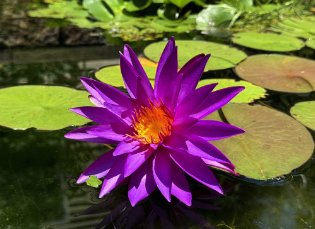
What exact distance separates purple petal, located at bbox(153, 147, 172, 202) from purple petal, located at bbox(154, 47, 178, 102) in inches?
7.5

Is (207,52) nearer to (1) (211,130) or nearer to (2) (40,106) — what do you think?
(2) (40,106)

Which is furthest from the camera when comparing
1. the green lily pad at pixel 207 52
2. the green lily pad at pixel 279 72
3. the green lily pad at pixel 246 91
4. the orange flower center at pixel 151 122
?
the green lily pad at pixel 207 52

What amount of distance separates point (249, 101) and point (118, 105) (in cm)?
82

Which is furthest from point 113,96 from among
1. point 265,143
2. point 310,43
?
point 310,43

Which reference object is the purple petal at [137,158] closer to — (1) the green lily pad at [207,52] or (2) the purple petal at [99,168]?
(2) the purple petal at [99,168]

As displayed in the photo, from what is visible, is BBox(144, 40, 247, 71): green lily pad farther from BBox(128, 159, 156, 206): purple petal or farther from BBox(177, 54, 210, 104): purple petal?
BBox(128, 159, 156, 206): purple petal

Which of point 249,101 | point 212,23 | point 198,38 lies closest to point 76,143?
point 249,101

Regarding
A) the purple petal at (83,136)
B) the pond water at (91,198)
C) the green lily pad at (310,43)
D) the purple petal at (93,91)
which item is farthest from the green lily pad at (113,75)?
the green lily pad at (310,43)

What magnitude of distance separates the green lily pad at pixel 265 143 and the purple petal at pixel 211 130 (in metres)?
0.24

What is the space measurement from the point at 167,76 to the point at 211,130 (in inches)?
9.2

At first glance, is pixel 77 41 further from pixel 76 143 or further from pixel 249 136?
pixel 249 136

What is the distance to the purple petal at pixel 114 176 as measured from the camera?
97 centimetres

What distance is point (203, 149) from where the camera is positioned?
3.14 ft

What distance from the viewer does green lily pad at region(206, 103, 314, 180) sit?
1.16 m
